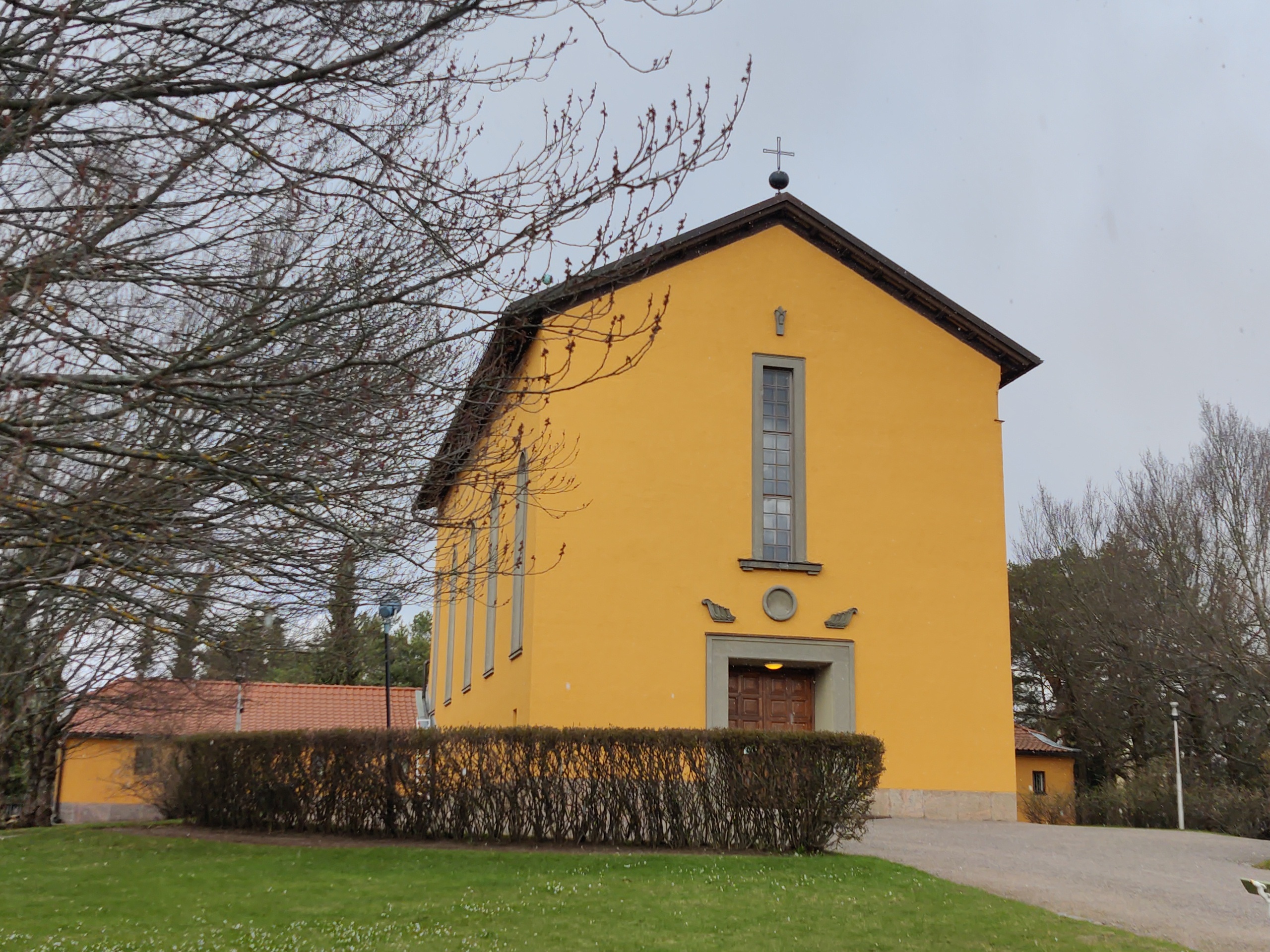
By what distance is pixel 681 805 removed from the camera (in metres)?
12.7

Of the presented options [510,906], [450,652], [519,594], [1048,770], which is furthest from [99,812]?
[1048,770]

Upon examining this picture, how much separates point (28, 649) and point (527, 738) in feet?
15.9

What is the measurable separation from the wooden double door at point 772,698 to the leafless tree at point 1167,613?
13.4 meters

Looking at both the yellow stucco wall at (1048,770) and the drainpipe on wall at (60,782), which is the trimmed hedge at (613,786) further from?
the yellow stucco wall at (1048,770)

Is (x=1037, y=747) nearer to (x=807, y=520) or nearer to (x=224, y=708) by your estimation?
(x=807, y=520)

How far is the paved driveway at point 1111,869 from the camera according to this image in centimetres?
932

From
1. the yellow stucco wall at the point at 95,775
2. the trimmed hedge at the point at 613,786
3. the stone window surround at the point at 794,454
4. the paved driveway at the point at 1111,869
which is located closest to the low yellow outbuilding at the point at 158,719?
the yellow stucco wall at the point at 95,775

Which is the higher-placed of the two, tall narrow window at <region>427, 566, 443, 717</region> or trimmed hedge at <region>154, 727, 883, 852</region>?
tall narrow window at <region>427, 566, 443, 717</region>

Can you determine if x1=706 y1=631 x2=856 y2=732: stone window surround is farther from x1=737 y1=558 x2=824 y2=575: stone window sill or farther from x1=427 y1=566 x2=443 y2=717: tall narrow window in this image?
x1=427 y1=566 x2=443 y2=717: tall narrow window

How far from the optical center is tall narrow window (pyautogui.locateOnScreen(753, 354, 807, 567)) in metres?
18.0

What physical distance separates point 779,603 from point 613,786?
5403mm

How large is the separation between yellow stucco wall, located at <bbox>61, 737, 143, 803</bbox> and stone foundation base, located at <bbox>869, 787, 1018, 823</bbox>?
19185mm

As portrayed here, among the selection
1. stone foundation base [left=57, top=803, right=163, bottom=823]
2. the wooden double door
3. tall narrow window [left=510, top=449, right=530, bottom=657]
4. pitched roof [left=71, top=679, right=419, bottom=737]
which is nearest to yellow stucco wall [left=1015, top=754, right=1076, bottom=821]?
pitched roof [left=71, top=679, right=419, bottom=737]

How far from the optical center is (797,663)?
17.6m
